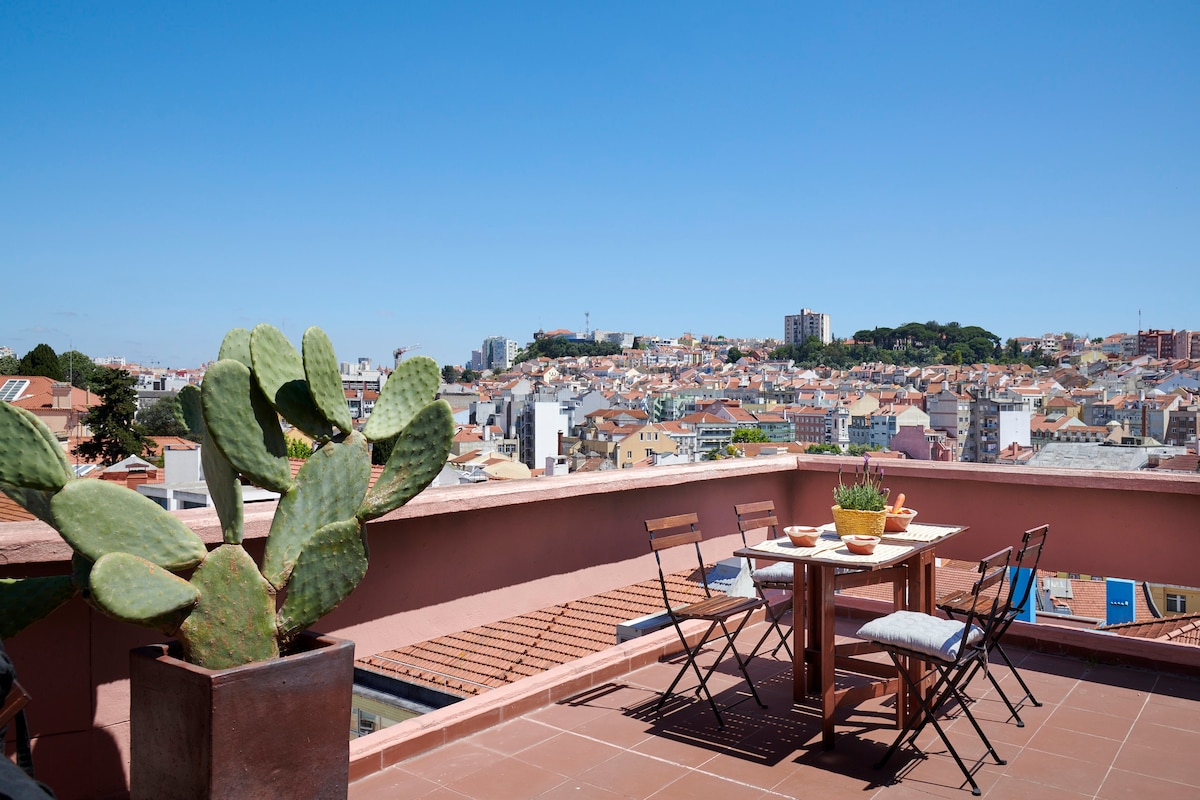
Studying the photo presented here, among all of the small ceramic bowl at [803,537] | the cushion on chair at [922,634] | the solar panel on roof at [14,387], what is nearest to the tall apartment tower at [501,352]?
the solar panel on roof at [14,387]

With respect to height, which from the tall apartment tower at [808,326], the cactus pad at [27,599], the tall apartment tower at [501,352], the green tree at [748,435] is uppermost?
the tall apartment tower at [808,326]

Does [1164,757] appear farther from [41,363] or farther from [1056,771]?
[41,363]

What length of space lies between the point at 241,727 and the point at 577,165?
80716 millimetres

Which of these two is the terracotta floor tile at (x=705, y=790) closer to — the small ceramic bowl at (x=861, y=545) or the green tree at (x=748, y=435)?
the small ceramic bowl at (x=861, y=545)

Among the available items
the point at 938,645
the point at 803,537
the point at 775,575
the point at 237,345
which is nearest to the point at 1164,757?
the point at 938,645

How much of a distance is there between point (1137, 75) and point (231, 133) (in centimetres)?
5479

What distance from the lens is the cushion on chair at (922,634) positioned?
107 inches

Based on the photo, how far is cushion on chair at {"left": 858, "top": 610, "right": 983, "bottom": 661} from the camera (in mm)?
2727

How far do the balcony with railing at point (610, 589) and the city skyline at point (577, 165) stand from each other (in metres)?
0.99

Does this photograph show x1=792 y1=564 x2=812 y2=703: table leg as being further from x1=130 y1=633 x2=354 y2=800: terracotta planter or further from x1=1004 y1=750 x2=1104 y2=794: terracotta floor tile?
x1=130 y1=633 x2=354 y2=800: terracotta planter

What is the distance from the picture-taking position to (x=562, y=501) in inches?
168

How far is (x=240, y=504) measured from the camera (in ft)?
7.00

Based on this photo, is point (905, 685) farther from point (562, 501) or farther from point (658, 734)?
point (562, 501)

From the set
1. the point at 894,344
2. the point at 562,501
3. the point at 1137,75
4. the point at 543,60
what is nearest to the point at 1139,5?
the point at 1137,75
